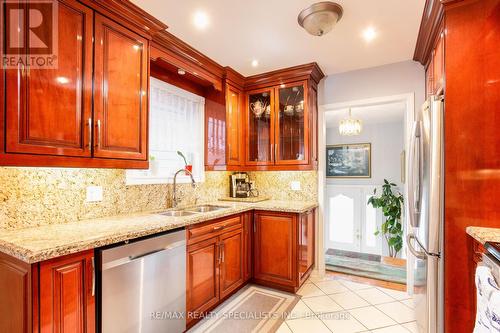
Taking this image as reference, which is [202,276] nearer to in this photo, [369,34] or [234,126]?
[234,126]

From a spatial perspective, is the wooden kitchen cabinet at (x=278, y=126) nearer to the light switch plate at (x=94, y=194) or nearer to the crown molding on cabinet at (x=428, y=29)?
the crown molding on cabinet at (x=428, y=29)

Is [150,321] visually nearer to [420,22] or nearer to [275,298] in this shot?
[275,298]

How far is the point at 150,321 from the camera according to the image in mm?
1603

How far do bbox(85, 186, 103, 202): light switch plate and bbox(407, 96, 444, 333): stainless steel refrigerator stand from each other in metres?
2.32

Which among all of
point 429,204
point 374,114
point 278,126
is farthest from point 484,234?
point 374,114

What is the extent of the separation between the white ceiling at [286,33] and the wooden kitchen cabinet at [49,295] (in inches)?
67.4

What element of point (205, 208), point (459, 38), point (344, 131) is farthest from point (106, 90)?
point (344, 131)

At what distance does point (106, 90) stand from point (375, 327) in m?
2.72

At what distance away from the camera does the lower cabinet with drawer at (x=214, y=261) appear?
1.96 metres

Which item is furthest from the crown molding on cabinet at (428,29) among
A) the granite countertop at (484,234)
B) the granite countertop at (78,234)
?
the granite countertop at (78,234)

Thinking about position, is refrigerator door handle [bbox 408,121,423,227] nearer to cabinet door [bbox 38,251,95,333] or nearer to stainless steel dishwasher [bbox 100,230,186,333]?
stainless steel dishwasher [bbox 100,230,186,333]

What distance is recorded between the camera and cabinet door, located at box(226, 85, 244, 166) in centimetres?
295

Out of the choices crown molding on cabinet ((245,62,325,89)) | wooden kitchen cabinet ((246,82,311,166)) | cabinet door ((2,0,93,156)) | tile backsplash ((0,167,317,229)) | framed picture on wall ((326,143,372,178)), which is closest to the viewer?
cabinet door ((2,0,93,156))

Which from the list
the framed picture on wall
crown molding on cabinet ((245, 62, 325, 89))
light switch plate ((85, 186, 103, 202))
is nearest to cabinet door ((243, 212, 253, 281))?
→ light switch plate ((85, 186, 103, 202))
